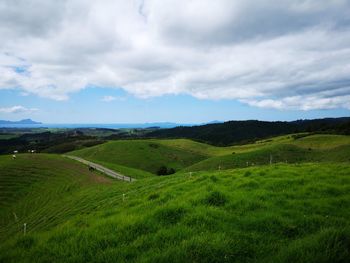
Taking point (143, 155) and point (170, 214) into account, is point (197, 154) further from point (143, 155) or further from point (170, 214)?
point (170, 214)

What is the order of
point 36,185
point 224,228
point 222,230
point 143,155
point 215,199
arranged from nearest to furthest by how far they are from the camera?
1. point 222,230
2. point 224,228
3. point 215,199
4. point 36,185
5. point 143,155

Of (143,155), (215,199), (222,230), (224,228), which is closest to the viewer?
(222,230)

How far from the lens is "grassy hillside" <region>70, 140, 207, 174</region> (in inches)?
4606

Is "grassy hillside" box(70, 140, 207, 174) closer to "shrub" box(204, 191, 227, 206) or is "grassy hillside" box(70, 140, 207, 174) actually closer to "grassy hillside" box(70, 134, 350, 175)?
"grassy hillside" box(70, 134, 350, 175)

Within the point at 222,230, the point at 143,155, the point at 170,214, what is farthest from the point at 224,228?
the point at 143,155

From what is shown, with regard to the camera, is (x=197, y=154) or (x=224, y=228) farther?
(x=197, y=154)

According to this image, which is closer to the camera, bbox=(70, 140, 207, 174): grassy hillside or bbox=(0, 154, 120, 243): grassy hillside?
bbox=(0, 154, 120, 243): grassy hillside

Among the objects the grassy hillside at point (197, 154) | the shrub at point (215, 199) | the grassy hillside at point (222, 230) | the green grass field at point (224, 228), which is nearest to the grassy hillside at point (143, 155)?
the grassy hillside at point (197, 154)

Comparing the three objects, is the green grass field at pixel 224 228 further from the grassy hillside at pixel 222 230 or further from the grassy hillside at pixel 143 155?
the grassy hillside at pixel 143 155

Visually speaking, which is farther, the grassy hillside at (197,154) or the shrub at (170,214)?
the grassy hillside at (197,154)

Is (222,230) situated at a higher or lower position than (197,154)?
higher

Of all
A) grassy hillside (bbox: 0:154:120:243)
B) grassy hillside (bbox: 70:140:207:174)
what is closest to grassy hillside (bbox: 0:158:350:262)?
grassy hillside (bbox: 0:154:120:243)

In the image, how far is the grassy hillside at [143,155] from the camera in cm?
11700

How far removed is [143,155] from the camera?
415 feet
